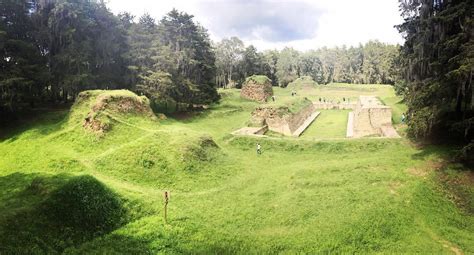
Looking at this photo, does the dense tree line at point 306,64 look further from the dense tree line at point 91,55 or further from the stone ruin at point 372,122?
the stone ruin at point 372,122

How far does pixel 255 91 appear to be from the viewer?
5212 cm

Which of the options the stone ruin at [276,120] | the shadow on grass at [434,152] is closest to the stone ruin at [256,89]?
the stone ruin at [276,120]

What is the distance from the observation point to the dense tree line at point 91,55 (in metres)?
29.2

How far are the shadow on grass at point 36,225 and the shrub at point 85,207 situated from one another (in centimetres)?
8

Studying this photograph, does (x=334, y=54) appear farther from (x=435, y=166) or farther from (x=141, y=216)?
(x=141, y=216)

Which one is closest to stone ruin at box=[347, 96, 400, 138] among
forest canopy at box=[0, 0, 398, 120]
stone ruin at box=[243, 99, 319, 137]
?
stone ruin at box=[243, 99, 319, 137]

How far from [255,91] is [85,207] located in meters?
40.4

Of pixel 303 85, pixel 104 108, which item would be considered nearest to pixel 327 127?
pixel 104 108

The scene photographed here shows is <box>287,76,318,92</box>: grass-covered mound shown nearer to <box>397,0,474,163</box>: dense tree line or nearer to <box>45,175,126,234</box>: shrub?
<box>397,0,474,163</box>: dense tree line

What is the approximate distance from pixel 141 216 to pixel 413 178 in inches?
510

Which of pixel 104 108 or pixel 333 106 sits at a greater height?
pixel 104 108

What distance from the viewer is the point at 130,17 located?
142 feet

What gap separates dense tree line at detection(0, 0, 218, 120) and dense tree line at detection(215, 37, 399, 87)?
30.3 m

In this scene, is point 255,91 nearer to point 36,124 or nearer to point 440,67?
point 36,124
